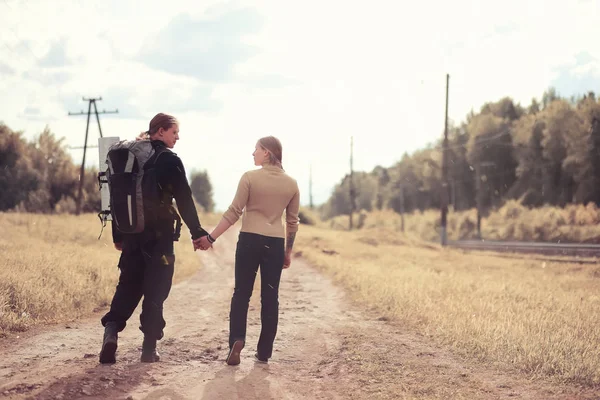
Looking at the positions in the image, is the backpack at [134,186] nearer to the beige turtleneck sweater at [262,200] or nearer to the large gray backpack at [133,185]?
the large gray backpack at [133,185]

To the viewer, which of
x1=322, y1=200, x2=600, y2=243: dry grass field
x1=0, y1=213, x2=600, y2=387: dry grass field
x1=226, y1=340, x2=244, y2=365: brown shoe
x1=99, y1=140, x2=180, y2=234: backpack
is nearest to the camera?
x1=99, y1=140, x2=180, y2=234: backpack

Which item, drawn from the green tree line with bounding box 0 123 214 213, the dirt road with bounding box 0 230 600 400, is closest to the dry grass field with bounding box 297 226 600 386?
the dirt road with bounding box 0 230 600 400

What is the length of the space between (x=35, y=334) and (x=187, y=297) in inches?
163

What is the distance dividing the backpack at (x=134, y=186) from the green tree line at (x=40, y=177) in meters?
37.6

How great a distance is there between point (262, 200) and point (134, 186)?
3.90 ft

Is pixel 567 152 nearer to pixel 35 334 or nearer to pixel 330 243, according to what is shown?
pixel 330 243

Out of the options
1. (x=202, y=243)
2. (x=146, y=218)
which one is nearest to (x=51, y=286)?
(x=146, y=218)

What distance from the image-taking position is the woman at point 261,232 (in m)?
5.54

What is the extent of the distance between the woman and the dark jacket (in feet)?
0.95

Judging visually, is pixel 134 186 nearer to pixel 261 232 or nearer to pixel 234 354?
pixel 261 232

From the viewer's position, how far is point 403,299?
9.47m

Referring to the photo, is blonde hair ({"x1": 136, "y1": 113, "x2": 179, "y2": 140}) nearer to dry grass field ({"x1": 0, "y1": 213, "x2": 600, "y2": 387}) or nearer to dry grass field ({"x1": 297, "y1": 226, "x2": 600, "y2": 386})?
dry grass field ({"x1": 0, "y1": 213, "x2": 600, "y2": 387})

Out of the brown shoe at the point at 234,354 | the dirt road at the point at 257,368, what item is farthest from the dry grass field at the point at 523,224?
the brown shoe at the point at 234,354

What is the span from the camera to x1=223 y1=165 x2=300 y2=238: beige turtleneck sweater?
5.52m
